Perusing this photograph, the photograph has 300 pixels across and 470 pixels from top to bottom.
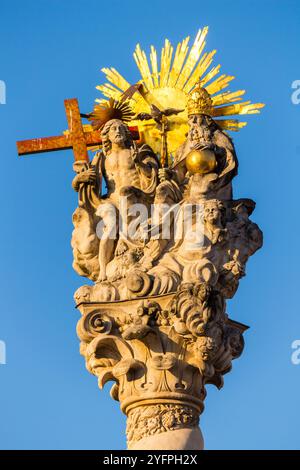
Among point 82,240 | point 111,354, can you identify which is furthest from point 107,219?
point 111,354

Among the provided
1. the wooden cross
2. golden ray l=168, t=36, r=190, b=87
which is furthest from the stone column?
golden ray l=168, t=36, r=190, b=87

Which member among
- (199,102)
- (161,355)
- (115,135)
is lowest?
(161,355)

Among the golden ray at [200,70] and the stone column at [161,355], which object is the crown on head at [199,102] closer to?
the golden ray at [200,70]

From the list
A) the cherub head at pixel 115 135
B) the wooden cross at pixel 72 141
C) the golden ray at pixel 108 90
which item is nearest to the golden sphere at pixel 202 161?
the cherub head at pixel 115 135

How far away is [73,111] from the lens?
26.7 metres

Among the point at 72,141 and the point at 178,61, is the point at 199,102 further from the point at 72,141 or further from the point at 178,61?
the point at 72,141

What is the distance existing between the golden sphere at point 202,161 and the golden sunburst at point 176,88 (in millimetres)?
1026

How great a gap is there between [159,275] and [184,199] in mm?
1365

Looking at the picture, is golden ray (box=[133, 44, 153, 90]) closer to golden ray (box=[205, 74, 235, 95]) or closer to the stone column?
golden ray (box=[205, 74, 235, 95])

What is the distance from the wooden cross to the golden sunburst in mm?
388

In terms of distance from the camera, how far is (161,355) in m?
23.7

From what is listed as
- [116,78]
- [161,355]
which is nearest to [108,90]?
[116,78]

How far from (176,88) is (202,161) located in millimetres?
1871

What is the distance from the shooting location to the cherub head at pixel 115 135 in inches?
1012
